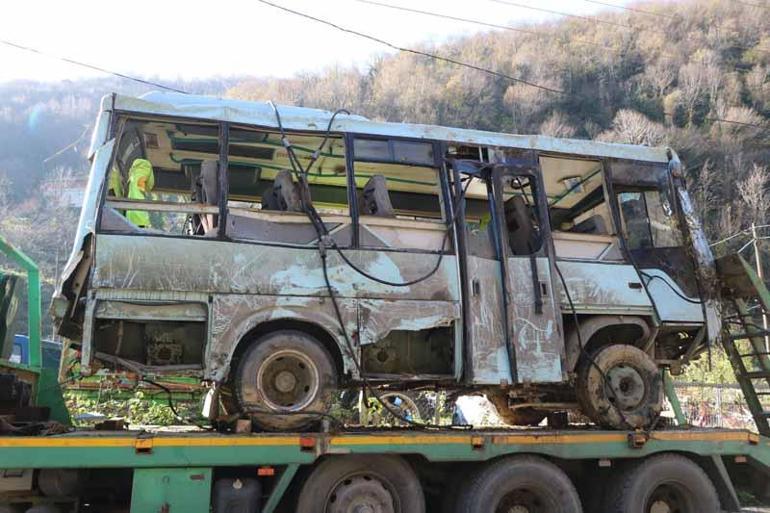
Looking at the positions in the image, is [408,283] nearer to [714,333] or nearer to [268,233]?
[268,233]

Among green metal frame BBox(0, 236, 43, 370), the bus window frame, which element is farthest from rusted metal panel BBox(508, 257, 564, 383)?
green metal frame BBox(0, 236, 43, 370)

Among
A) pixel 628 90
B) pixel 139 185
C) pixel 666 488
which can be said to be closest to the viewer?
pixel 139 185

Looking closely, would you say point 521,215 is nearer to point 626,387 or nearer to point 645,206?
point 645,206

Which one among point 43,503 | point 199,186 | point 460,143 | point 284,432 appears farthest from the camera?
point 460,143

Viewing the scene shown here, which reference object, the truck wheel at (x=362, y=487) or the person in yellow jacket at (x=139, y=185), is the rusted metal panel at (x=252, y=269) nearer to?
the person in yellow jacket at (x=139, y=185)

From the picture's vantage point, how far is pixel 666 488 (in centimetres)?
573

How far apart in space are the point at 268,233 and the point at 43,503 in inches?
102

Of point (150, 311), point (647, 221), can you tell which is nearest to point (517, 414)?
point (647, 221)

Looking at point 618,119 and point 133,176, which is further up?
point 618,119

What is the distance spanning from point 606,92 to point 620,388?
50639 millimetres

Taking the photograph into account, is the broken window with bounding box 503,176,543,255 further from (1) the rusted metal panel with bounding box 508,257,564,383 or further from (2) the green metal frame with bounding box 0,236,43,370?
(2) the green metal frame with bounding box 0,236,43,370

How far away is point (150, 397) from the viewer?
830cm

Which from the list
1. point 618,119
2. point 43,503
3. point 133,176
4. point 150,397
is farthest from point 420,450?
point 618,119

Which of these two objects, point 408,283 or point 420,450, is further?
point 408,283
